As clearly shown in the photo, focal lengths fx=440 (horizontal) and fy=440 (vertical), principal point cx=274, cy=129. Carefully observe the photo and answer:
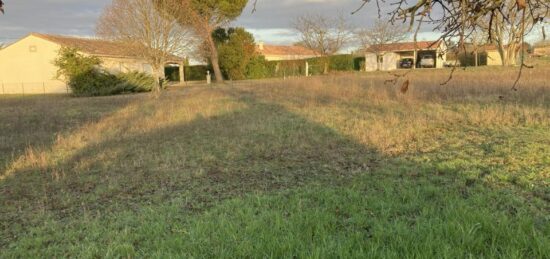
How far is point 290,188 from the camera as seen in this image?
17.0 ft

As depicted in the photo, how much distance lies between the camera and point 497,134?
7.96m

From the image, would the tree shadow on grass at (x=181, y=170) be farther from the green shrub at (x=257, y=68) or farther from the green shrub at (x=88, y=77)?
the green shrub at (x=257, y=68)

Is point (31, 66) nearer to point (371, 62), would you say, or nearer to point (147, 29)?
point (147, 29)

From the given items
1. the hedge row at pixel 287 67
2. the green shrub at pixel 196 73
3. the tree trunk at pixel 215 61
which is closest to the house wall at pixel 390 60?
the hedge row at pixel 287 67

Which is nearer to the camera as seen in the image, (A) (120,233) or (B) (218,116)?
(A) (120,233)

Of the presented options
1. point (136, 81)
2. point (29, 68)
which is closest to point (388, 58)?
point (136, 81)

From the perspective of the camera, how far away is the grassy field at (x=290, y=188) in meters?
3.46

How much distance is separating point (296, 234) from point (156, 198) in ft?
6.70

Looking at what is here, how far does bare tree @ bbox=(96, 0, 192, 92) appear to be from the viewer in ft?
71.8

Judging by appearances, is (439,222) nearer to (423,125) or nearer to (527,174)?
(527,174)

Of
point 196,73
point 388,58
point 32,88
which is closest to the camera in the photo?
point 32,88

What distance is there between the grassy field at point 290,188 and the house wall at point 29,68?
2651 centimetres

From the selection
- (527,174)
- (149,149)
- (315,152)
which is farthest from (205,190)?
(527,174)

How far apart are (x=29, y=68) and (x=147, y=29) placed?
1931 centimetres
